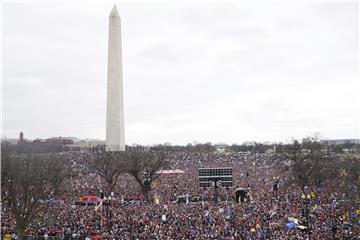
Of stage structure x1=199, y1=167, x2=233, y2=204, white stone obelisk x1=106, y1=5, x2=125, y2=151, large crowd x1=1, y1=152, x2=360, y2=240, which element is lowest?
large crowd x1=1, y1=152, x2=360, y2=240

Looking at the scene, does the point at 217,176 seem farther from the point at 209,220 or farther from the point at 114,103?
the point at 114,103

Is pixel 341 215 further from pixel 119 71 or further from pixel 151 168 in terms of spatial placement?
pixel 119 71

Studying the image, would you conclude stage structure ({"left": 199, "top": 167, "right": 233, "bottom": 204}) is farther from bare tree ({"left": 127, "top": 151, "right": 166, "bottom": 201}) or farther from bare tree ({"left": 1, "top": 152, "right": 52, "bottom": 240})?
bare tree ({"left": 1, "top": 152, "right": 52, "bottom": 240})

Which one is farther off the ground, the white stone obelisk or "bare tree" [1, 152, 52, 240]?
the white stone obelisk

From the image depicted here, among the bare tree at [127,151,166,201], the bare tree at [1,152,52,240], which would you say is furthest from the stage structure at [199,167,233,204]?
the bare tree at [1,152,52,240]

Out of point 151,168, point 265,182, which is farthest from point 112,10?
point 265,182

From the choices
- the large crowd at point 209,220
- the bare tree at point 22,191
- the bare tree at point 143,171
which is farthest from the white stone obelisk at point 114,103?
the bare tree at point 22,191

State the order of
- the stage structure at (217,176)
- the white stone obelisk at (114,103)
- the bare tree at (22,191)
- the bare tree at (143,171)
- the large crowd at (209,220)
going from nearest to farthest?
the large crowd at (209,220), the bare tree at (22,191), the stage structure at (217,176), the bare tree at (143,171), the white stone obelisk at (114,103)

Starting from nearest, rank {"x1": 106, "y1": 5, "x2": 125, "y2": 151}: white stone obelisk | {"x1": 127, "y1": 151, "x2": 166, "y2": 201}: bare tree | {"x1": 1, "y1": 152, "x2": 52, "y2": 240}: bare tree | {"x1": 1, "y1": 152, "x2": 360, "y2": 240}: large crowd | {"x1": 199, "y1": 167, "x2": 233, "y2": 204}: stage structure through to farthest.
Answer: {"x1": 1, "y1": 152, "x2": 360, "y2": 240}: large crowd → {"x1": 1, "y1": 152, "x2": 52, "y2": 240}: bare tree → {"x1": 199, "y1": 167, "x2": 233, "y2": 204}: stage structure → {"x1": 127, "y1": 151, "x2": 166, "y2": 201}: bare tree → {"x1": 106, "y1": 5, "x2": 125, "y2": 151}: white stone obelisk

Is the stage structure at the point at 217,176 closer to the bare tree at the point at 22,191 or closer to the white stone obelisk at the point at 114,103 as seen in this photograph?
the bare tree at the point at 22,191

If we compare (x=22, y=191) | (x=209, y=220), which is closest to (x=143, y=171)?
(x=22, y=191)

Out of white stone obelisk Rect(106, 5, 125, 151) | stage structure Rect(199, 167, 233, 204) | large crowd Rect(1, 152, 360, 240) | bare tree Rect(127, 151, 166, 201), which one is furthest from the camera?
white stone obelisk Rect(106, 5, 125, 151)
